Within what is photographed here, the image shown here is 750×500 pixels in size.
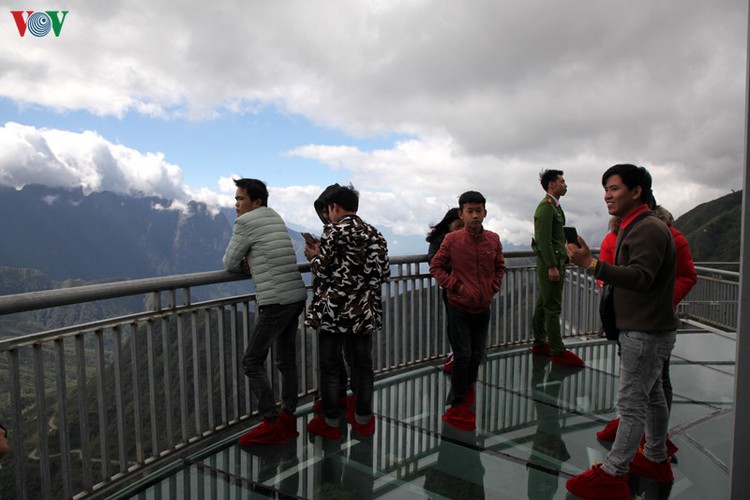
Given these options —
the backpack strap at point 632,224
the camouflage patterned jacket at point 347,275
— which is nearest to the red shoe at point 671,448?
the backpack strap at point 632,224

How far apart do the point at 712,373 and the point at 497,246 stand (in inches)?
131

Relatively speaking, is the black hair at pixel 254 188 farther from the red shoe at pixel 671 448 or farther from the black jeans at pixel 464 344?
the red shoe at pixel 671 448

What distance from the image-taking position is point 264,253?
12.0 feet

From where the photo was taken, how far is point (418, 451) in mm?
3637

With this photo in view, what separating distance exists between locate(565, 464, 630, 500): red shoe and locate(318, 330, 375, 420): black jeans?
155 centimetres

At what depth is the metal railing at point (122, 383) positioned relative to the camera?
263 centimetres

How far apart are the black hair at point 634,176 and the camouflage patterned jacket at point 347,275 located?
5.31 ft

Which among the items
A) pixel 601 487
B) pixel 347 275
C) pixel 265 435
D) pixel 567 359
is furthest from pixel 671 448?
pixel 265 435

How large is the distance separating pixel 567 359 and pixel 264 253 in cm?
380

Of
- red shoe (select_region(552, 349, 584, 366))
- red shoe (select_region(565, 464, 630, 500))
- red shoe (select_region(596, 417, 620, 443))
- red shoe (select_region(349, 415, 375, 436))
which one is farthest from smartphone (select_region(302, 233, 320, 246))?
red shoe (select_region(552, 349, 584, 366))

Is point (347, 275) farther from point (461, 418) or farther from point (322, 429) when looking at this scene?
point (461, 418)

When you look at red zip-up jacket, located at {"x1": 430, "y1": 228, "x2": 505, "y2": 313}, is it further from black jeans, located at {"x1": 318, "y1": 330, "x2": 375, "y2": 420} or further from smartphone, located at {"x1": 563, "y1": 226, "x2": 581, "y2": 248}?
smartphone, located at {"x1": 563, "y1": 226, "x2": 581, "y2": 248}

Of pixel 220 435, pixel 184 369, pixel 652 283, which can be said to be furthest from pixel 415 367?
pixel 652 283

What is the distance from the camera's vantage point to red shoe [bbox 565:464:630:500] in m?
2.96
